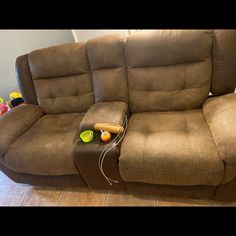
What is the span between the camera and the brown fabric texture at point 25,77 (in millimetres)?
1710

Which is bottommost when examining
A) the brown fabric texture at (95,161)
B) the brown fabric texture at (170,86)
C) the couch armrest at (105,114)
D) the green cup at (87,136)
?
the brown fabric texture at (95,161)

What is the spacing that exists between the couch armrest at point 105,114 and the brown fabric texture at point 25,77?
73 centimetres

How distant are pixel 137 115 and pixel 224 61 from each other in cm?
75

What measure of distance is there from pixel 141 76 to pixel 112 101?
324mm

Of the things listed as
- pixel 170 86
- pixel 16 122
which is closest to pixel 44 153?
pixel 16 122

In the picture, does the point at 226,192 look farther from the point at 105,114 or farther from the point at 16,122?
the point at 16,122

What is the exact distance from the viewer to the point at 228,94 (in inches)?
53.6

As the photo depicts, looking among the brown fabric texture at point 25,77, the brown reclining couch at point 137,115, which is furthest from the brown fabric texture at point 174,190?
the brown fabric texture at point 25,77

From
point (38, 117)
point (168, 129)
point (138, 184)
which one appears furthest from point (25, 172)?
point (168, 129)

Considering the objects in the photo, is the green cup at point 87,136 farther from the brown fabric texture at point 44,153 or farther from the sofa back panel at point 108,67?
the sofa back panel at point 108,67

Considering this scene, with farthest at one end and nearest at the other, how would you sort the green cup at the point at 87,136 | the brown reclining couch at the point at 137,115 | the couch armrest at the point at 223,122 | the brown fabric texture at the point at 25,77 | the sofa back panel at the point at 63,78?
the brown fabric texture at the point at 25,77
the sofa back panel at the point at 63,78
the green cup at the point at 87,136
the brown reclining couch at the point at 137,115
the couch armrest at the point at 223,122

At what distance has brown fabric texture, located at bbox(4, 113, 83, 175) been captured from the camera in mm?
1269
